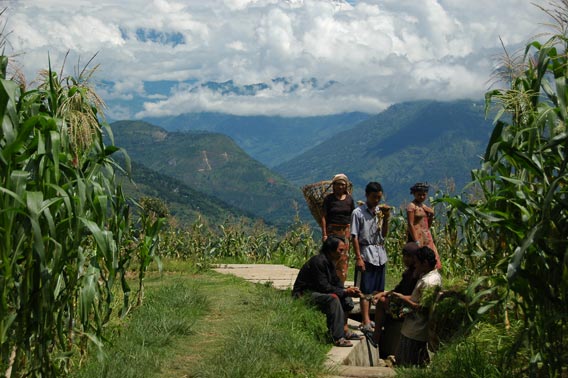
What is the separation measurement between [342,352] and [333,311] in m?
0.57

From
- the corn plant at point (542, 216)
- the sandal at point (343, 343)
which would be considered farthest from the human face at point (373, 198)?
the corn plant at point (542, 216)

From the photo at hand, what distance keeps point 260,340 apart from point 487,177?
287 centimetres

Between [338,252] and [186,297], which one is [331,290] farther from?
[186,297]

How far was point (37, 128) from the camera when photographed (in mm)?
3904

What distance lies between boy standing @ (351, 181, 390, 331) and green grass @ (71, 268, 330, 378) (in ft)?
2.82

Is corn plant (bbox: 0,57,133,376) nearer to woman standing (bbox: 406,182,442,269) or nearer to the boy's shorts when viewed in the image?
the boy's shorts

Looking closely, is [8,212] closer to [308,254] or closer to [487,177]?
[487,177]

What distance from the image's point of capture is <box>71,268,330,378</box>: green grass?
5.67 meters

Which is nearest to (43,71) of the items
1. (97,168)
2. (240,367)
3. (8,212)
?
(97,168)

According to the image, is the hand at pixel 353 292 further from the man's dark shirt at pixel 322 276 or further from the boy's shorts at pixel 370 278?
the boy's shorts at pixel 370 278

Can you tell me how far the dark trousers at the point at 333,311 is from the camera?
7.48 metres

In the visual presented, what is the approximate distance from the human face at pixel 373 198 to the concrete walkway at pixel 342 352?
4.76 feet

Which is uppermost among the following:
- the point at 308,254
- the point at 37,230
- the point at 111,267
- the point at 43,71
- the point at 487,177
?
the point at 43,71

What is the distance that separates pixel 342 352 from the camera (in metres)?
7.11
